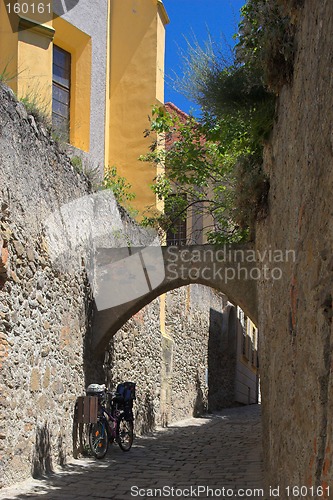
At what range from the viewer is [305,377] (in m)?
3.74

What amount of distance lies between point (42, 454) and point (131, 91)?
9.27 metres

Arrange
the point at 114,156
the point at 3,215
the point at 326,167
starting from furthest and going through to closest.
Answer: the point at 114,156, the point at 3,215, the point at 326,167

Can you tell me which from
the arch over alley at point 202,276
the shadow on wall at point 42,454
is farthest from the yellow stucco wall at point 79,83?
the shadow on wall at point 42,454

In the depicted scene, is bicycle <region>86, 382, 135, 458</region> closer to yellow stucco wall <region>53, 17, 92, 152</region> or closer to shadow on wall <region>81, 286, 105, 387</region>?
shadow on wall <region>81, 286, 105, 387</region>

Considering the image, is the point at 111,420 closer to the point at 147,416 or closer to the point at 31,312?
the point at 31,312

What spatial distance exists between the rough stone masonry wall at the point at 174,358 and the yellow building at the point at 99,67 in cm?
287

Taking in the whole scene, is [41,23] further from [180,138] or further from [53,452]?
[53,452]

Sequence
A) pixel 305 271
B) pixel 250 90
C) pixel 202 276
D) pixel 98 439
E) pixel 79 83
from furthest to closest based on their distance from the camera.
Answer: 1. pixel 79 83
2. pixel 202 276
3. pixel 98 439
4. pixel 250 90
5. pixel 305 271

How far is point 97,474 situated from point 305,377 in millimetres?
4601

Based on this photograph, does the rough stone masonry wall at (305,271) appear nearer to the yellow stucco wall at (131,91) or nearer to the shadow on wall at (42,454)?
the shadow on wall at (42,454)

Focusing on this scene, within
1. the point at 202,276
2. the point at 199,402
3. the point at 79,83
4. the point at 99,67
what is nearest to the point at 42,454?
the point at 202,276

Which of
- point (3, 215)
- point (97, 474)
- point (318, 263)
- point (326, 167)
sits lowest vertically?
point (97, 474)

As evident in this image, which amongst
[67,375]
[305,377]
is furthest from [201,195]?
[305,377]

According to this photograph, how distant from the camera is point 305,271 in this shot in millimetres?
3928
